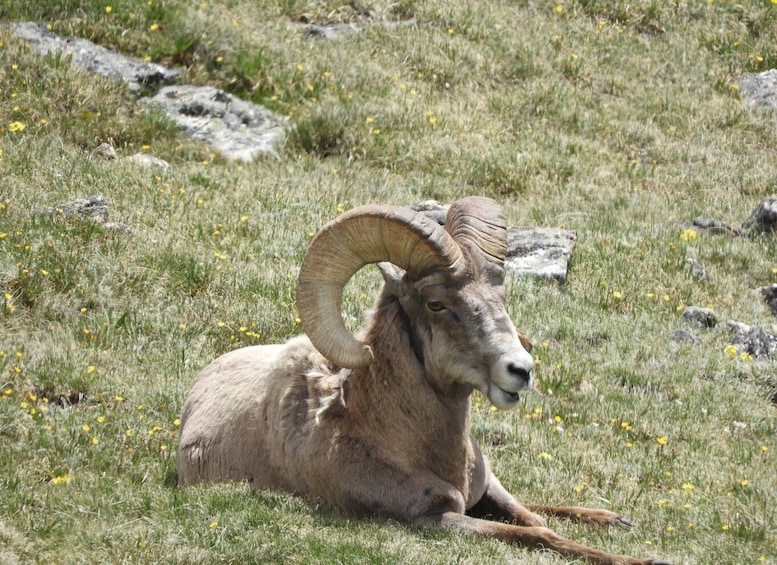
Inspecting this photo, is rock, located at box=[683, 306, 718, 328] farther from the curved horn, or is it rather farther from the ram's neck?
the curved horn

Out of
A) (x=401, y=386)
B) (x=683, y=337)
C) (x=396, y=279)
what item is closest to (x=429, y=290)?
(x=396, y=279)

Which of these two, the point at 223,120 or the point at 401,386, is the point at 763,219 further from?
the point at 401,386

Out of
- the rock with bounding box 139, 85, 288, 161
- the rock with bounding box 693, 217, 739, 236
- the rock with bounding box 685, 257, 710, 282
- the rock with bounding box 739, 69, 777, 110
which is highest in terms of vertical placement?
the rock with bounding box 739, 69, 777, 110

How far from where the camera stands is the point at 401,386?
24.8 feet

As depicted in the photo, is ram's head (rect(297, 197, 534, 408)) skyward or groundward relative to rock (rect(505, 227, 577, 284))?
skyward

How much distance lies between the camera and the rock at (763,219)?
48.4 feet

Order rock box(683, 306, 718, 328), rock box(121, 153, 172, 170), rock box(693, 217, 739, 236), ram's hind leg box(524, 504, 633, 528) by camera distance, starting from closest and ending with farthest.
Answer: ram's hind leg box(524, 504, 633, 528)
rock box(683, 306, 718, 328)
rock box(121, 153, 172, 170)
rock box(693, 217, 739, 236)

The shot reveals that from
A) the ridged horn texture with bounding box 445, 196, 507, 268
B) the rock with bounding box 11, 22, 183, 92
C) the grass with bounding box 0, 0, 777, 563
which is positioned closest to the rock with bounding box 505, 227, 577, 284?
the grass with bounding box 0, 0, 777, 563

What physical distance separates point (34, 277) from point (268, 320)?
94.8 inches

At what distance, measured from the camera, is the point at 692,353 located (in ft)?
37.3

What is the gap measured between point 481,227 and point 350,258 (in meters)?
0.94

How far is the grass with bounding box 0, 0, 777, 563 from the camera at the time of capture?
760 cm

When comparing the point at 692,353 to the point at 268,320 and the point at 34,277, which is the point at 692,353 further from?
the point at 34,277

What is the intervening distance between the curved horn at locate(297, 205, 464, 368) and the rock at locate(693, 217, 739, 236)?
8.89 metres
